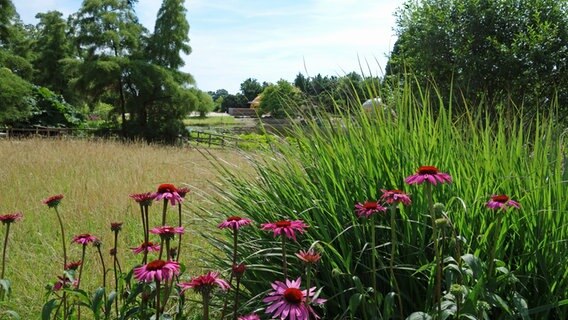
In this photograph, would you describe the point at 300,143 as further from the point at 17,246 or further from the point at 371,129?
the point at 17,246

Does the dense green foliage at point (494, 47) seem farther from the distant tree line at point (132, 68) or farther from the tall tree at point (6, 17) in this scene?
the tall tree at point (6, 17)

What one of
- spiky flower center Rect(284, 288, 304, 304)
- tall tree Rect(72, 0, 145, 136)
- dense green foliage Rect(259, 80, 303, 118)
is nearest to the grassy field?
dense green foliage Rect(259, 80, 303, 118)

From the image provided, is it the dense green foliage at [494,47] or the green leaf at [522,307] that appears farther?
the dense green foliage at [494,47]

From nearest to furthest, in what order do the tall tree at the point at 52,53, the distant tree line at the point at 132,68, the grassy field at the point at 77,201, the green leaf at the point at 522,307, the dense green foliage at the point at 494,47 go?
the green leaf at the point at 522,307 → the grassy field at the point at 77,201 → the dense green foliage at the point at 494,47 → the distant tree line at the point at 132,68 → the tall tree at the point at 52,53

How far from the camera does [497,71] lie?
717cm

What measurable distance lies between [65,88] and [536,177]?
30.3 m

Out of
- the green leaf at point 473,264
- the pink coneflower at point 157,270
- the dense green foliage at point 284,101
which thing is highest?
the dense green foliage at point 284,101

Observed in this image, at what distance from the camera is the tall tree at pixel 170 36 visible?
63.2 ft

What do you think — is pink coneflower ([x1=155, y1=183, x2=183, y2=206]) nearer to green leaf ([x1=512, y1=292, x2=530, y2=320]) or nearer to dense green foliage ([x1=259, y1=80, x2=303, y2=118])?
green leaf ([x1=512, y1=292, x2=530, y2=320])

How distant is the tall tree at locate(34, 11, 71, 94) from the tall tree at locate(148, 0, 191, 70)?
10973 millimetres

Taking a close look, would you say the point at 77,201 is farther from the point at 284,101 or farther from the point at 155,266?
the point at 155,266

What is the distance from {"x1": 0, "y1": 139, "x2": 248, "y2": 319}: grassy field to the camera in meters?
3.20

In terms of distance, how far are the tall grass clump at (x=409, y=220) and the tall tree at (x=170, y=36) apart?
18.1 m

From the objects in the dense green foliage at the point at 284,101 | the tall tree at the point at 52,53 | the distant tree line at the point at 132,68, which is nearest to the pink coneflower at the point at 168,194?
the dense green foliage at the point at 284,101
